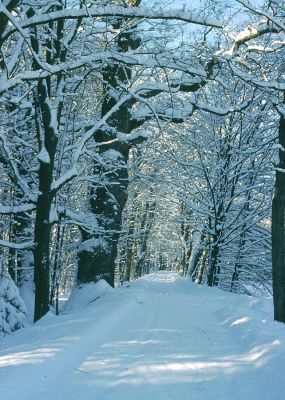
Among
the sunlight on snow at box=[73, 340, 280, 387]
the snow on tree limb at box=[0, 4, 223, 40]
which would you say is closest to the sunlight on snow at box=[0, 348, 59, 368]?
the sunlight on snow at box=[73, 340, 280, 387]

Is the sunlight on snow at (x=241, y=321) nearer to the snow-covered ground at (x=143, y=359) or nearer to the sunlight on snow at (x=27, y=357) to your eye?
the snow-covered ground at (x=143, y=359)

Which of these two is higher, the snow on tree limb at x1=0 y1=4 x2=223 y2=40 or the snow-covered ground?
the snow on tree limb at x1=0 y1=4 x2=223 y2=40

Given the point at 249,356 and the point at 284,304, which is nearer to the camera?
the point at 249,356

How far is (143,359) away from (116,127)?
7308mm

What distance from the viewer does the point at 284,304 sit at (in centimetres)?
798

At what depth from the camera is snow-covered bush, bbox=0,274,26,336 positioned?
9.28 metres

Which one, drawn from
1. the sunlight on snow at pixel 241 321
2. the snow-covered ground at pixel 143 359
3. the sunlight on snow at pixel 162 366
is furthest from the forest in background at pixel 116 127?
the sunlight on snow at pixel 162 366

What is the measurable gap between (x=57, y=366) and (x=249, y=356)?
2407 millimetres

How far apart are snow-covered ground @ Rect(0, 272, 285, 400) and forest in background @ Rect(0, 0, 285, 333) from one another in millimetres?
1758

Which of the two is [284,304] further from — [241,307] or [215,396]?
[215,396]

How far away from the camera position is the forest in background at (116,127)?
24.2 feet

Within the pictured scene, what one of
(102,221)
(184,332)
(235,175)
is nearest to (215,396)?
(184,332)

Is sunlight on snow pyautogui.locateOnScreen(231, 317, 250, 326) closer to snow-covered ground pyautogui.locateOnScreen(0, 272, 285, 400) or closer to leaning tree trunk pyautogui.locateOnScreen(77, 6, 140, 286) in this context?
snow-covered ground pyautogui.locateOnScreen(0, 272, 285, 400)

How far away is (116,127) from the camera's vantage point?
37.7ft
